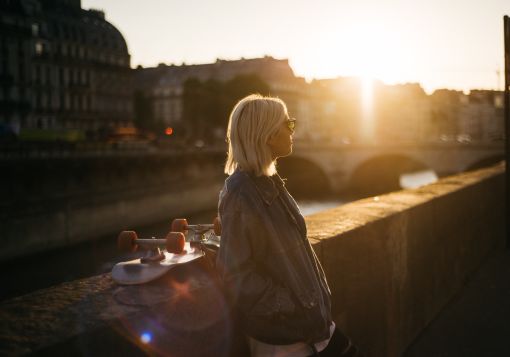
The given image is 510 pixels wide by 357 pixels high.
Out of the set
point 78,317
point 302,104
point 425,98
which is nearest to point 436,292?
point 78,317

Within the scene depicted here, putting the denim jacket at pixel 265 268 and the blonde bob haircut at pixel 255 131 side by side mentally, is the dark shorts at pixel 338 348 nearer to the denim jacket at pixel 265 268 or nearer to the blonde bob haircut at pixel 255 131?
the denim jacket at pixel 265 268

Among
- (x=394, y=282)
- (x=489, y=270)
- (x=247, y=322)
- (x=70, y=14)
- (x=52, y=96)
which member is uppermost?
(x=70, y=14)

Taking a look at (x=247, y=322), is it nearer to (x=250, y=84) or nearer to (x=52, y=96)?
(x=52, y=96)

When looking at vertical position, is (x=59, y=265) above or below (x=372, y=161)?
below

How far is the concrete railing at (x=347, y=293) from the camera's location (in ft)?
5.85

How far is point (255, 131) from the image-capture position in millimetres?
2104

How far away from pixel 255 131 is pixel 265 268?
483mm

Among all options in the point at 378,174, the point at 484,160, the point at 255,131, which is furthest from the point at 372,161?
the point at 255,131

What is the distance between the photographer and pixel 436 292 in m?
4.61

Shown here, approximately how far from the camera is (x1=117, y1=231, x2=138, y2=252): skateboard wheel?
2.21 meters

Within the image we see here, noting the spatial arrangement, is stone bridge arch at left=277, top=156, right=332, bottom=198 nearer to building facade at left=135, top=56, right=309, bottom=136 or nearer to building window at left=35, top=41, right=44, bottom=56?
building window at left=35, top=41, right=44, bottom=56

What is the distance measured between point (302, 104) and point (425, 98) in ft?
138

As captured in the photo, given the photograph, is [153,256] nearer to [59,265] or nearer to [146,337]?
[146,337]

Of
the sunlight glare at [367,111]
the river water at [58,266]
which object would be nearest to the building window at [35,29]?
the river water at [58,266]
